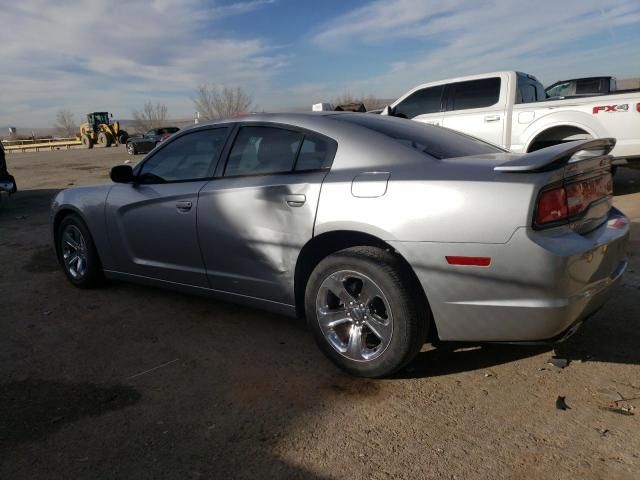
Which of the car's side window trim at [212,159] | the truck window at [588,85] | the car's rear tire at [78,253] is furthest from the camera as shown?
the truck window at [588,85]

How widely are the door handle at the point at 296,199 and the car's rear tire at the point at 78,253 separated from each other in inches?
93.0

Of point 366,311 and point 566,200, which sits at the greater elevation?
point 566,200

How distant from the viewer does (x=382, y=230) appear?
8.41ft

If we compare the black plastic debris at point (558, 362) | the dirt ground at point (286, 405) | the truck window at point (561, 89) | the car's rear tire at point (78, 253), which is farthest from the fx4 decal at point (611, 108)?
the truck window at point (561, 89)

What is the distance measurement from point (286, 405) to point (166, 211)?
1.80 meters

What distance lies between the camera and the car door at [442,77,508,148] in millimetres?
7688

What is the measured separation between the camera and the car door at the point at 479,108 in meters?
7.69

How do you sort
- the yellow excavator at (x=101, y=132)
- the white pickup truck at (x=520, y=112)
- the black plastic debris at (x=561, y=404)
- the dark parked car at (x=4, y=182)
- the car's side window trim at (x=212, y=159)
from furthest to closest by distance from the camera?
the yellow excavator at (x=101, y=132) < the dark parked car at (x=4, y=182) < the white pickup truck at (x=520, y=112) < the car's side window trim at (x=212, y=159) < the black plastic debris at (x=561, y=404)

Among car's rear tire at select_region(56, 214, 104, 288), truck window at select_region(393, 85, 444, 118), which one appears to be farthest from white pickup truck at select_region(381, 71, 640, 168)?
car's rear tire at select_region(56, 214, 104, 288)

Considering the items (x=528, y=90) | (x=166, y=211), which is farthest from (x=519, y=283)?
(x=528, y=90)

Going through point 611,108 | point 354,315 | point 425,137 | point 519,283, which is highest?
point 611,108

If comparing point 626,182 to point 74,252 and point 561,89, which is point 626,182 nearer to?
point 561,89

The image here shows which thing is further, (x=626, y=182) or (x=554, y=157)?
(x=626, y=182)

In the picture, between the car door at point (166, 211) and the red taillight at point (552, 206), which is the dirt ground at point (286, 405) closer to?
the car door at point (166, 211)
